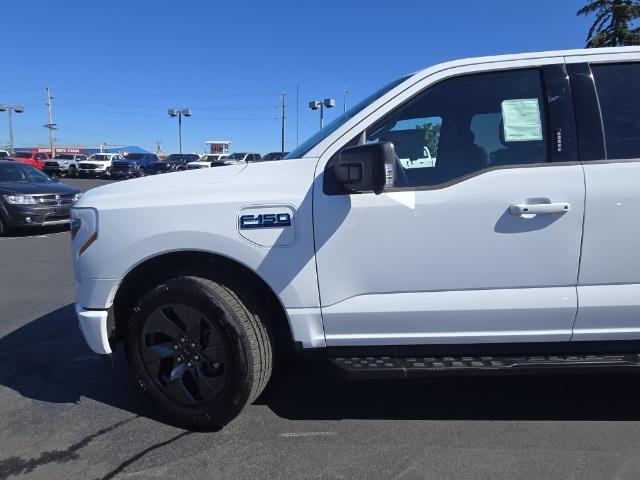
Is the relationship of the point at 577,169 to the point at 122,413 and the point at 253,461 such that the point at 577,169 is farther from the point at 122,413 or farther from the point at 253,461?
the point at 122,413

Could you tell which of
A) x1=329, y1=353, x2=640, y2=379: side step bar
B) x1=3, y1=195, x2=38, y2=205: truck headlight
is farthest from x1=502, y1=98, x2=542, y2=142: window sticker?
x1=3, y1=195, x2=38, y2=205: truck headlight

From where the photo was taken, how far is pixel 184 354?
9.30 ft

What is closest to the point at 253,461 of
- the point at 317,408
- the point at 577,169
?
the point at 317,408

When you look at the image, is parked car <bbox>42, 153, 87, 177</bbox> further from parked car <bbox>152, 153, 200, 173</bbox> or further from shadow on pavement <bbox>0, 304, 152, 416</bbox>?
shadow on pavement <bbox>0, 304, 152, 416</bbox>

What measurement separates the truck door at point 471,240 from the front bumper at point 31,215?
949 cm

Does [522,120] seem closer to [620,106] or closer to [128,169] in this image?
[620,106]

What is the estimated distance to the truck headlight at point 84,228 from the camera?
9.19 ft

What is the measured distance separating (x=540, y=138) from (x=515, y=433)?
1630 millimetres

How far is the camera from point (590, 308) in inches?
101

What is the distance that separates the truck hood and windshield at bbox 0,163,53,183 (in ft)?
32.0

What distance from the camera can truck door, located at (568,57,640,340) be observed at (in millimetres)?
2473

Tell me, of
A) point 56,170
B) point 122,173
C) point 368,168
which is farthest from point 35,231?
point 56,170

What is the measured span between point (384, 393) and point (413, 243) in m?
1.24

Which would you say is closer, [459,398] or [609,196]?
[609,196]
